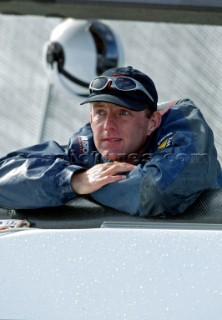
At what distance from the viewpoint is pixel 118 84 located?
7.16 ft

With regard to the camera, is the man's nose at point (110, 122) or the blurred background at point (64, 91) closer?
the man's nose at point (110, 122)

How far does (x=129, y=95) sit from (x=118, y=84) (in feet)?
0.10

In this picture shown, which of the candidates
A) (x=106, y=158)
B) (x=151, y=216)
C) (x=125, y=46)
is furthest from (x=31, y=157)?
(x=125, y=46)

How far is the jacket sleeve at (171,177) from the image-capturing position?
77.9 inches

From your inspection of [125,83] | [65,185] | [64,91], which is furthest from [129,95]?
[64,91]

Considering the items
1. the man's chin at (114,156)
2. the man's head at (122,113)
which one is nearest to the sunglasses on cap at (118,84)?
the man's head at (122,113)

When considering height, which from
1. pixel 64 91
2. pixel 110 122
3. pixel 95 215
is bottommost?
pixel 64 91

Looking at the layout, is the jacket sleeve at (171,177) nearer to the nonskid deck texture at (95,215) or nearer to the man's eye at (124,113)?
the nonskid deck texture at (95,215)

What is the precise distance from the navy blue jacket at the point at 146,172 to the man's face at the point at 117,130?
0.03 m

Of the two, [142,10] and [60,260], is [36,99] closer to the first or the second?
[142,10]

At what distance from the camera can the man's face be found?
7.16 ft

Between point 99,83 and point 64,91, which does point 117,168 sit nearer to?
point 99,83

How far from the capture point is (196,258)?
5.34 feet

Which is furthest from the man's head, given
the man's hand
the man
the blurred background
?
the blurred background
